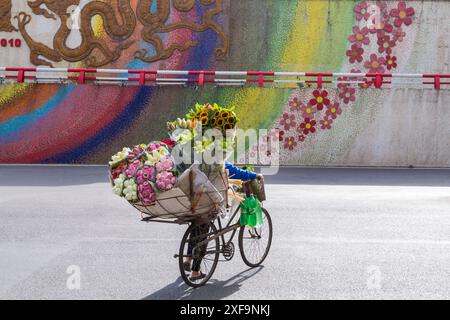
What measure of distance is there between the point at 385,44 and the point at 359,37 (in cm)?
91

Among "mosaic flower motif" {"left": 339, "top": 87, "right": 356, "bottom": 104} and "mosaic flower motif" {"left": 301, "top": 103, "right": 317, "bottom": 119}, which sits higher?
"mosaic flower motif" {"left": 339, "top": 87, "right": 356, "bottom": 104}

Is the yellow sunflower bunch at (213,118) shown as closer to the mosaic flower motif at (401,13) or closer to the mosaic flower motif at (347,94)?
the mosaic flower motif at (347,94)

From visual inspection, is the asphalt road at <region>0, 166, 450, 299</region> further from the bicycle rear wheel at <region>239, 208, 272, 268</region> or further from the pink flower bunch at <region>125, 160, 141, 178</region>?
the pink flower bunch at <region>125, 160, 141, 178</region>

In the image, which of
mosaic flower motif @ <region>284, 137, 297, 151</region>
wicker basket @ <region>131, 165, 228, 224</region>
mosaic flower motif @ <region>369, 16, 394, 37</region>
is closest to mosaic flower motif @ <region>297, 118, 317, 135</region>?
mosaic flower motif @ <region>284, 137, 297, 151</region>

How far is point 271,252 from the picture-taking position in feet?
27.4

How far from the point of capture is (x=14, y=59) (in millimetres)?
23391

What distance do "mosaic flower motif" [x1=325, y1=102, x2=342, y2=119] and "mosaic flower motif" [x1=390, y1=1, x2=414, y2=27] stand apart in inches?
182

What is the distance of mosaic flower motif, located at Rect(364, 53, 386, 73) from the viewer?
23375mm

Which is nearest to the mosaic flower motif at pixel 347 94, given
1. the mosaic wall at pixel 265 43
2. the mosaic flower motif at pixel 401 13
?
the mosaic wall at pixel 265 43

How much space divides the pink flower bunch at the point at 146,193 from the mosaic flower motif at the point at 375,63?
18544 mm

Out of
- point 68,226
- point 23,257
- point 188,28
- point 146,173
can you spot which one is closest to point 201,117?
point 146,173

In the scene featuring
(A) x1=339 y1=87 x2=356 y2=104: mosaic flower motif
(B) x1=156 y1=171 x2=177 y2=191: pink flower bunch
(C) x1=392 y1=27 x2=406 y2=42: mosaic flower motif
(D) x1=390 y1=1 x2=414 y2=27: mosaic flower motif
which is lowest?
(A) x1=339 y1=87 x2=356 y2=104: mosaic flower motif

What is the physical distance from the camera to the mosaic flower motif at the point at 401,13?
2333cm
